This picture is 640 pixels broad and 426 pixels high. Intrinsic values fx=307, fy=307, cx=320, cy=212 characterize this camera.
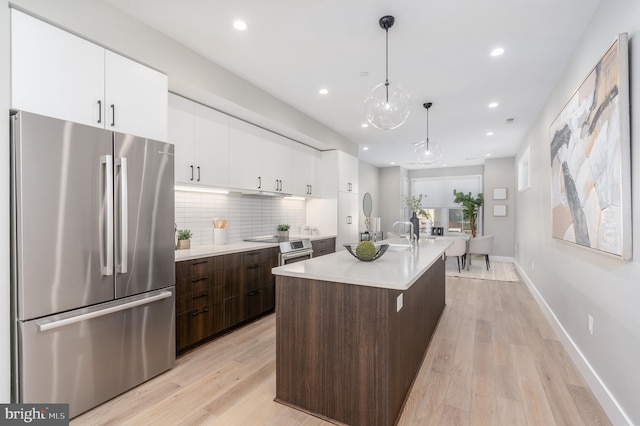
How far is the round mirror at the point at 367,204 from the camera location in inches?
340

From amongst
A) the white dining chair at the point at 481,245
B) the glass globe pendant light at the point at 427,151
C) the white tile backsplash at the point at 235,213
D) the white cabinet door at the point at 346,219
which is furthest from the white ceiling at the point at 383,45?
the white dining chair at the point at 481,245

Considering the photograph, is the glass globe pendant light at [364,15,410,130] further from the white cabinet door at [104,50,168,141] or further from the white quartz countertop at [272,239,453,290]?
the white cabinet door at [104,50,168,141]

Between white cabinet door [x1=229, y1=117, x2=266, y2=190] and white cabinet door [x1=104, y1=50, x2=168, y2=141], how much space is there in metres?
1.14

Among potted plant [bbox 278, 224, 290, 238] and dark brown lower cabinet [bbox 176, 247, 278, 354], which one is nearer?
dark brown lower cabinet [bbox 176, 247, 278, 354]

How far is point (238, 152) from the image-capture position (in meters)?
3.65

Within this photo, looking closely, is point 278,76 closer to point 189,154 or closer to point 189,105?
point 189,105

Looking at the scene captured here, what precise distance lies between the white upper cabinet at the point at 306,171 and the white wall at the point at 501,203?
535 centimetres

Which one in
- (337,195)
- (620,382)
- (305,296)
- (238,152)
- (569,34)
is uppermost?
(569,34)

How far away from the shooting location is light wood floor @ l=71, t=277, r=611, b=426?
1.88m

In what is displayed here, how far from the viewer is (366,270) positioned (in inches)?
78.1

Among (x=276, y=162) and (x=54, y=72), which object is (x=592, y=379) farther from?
(x=54, y=72)

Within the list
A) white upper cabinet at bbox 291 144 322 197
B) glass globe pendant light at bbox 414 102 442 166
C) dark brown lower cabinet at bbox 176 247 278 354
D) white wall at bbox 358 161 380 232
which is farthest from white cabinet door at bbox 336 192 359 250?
white wall at bbox 358 161 380 232

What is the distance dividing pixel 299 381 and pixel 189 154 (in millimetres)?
2315

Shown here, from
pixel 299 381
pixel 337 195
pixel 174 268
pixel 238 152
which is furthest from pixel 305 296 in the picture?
pixel 337 195
